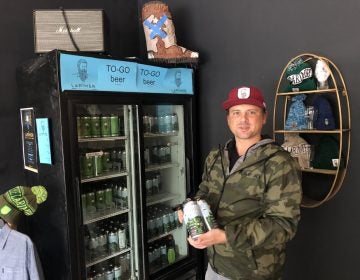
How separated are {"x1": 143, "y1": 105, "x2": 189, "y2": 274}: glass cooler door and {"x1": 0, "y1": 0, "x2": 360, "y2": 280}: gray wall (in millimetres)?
298

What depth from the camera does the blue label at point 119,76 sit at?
6.70 feet

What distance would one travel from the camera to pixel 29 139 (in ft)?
7.71

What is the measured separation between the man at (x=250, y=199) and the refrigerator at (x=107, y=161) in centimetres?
91

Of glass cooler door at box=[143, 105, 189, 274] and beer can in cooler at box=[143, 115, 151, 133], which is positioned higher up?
beer can in cooler at box=[143, 115, 151, 133]

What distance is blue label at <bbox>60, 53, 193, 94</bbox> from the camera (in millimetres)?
2041

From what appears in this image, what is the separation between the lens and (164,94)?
265cm

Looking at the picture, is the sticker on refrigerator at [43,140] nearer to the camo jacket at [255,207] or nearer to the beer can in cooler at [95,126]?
the beer can in cooler at [95,126]

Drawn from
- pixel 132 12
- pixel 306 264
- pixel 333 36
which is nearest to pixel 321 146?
pixel 333 36

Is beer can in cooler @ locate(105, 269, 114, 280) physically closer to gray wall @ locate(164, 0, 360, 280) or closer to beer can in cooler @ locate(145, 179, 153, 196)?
beer can in cooler @ locate(145, 179, 153, 196)

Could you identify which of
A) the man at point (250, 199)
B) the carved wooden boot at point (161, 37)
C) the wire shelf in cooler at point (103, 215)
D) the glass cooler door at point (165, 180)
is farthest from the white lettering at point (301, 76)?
the wire shelf in cooler at point (103, 215)

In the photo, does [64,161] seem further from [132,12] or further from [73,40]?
[132,12]

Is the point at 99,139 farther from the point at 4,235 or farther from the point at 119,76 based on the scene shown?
the point at 4,235

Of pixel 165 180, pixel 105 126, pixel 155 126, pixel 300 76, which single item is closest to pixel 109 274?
pixel 165 180

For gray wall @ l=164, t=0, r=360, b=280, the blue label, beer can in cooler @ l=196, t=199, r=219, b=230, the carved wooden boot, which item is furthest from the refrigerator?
beer can in cooler @ l=196, t=199, r=219, b=230
